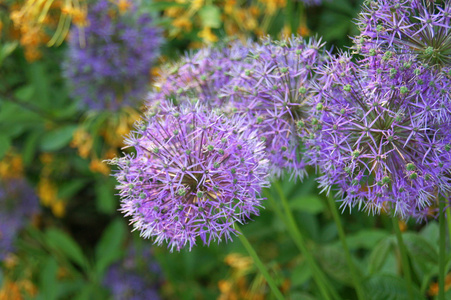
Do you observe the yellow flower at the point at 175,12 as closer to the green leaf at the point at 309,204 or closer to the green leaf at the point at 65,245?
the green leaf at the point at 309,204

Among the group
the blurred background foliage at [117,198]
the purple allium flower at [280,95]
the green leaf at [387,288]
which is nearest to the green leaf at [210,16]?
the blurred background foliage at [117,198]

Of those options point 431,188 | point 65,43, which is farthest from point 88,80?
point 431,188

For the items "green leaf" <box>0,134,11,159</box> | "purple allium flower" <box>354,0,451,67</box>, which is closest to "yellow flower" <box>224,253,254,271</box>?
"green leaf" <box>0,134,11,159</box>

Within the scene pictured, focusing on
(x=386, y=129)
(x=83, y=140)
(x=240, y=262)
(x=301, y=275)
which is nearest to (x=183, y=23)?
(x=83, y=140)

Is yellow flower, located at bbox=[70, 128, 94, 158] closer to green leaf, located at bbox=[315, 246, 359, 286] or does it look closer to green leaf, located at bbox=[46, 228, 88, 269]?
green leaf, located at bbox=[46, 228, 88, 269]

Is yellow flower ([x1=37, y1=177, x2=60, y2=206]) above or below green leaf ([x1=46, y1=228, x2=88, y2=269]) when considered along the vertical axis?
above

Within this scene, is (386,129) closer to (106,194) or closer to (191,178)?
(191,178)

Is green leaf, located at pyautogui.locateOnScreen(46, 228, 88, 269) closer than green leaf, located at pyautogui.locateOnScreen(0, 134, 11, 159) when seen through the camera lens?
No
